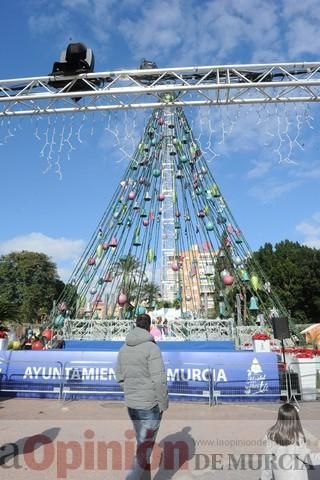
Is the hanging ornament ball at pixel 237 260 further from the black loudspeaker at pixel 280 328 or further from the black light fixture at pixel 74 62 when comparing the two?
the black light fixture at pixel 74 62

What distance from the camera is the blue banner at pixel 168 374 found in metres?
9.54

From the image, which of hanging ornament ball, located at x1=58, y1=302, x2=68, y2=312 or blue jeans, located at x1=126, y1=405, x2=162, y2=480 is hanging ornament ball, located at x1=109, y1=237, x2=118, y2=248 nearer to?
hanging ornament ball, located at x1=58, y1=302, x2=68, y2=312

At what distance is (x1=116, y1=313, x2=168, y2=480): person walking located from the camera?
13.0ft

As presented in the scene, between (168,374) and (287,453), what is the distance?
22.1ft

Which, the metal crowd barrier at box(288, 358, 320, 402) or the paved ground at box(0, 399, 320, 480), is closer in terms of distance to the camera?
the paved ground at box(0, 399, 320, 480)

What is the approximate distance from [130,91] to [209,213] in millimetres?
13863

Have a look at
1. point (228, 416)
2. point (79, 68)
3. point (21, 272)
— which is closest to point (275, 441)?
point (228, 416)

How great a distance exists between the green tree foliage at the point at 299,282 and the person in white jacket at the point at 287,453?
43.9 metres

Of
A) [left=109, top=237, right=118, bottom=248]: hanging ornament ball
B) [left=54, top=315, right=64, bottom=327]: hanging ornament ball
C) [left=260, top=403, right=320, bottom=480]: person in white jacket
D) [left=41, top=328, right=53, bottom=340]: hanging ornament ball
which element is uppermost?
[left=109, top=237, right=118, bottom=248]: hanging ornament ball

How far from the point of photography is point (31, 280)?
6344cm

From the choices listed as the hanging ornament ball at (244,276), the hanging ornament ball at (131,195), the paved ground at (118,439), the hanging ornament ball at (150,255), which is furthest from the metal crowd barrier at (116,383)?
the hanging ornament ball at (131,195)

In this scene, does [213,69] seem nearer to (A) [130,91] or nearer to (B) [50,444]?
(A) [130,91]

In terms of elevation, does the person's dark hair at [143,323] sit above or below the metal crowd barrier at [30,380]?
above

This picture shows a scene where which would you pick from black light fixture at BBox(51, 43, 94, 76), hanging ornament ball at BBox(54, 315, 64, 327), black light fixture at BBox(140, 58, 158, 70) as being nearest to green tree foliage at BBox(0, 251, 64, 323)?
hanging ornament ball at BBox(54, 315, 64, 327)
